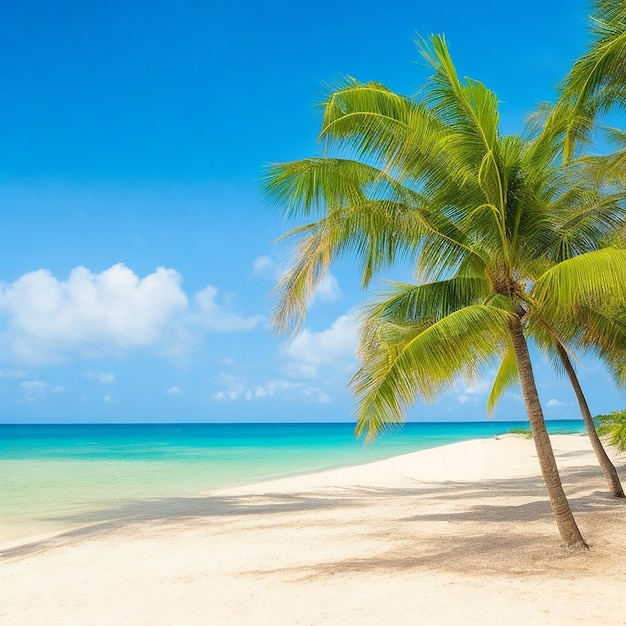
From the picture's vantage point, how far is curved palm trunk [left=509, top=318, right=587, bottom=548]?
677cm

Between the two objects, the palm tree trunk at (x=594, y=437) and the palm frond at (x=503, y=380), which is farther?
the palm frond at (x=503, y=380)

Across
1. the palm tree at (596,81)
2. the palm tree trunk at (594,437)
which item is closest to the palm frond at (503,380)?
the palm tree trunk at (594,437)

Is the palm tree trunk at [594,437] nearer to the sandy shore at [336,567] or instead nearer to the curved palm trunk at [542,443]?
the sandy shore at [336,567]

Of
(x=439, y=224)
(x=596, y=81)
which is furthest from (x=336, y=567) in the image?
(x=596, y=81)

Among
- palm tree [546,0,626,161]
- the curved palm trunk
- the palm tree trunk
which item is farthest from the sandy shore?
palm tree [546,0,626,161]

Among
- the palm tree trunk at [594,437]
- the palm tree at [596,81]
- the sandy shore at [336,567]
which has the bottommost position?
the sandy shore at [336,567]

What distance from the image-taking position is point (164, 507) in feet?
45.2

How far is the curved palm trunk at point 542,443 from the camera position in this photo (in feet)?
22.2

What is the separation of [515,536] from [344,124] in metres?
4.90

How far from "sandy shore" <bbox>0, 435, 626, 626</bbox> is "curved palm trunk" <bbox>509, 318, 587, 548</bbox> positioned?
0.21 m

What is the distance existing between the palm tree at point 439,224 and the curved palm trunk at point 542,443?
0.4 inches

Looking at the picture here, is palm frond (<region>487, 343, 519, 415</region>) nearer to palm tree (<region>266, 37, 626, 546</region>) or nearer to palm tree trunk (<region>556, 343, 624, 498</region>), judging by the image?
palm tree trunk (<region>556, 343, 624, 498</region>)

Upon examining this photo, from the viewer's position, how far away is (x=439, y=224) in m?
7.20

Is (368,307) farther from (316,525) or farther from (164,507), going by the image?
(164,507)
